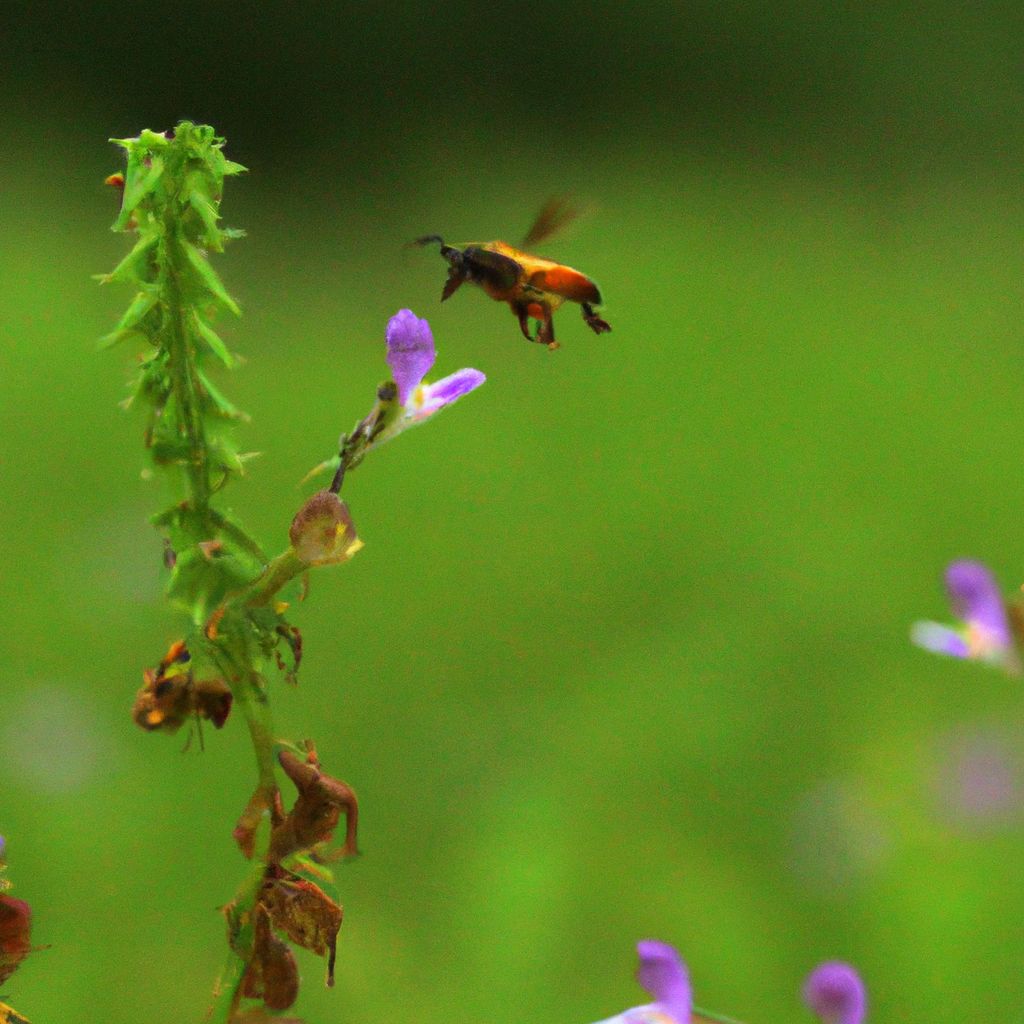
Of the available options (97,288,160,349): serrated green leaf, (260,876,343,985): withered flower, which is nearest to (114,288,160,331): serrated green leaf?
(97,288,160,349): serrated green leaf

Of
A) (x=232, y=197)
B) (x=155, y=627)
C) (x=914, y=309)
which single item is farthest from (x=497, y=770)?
(x=232, y=197)

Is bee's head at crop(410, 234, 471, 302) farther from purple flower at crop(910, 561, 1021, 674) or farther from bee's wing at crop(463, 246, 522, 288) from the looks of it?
purple flower at crop(910, 561, 1021, 674)

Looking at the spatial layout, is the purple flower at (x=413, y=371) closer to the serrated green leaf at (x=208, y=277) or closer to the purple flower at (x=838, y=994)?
the serrated green leaf at (x=208, y=277)

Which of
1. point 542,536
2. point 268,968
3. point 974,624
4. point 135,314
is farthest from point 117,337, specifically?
point 542,536

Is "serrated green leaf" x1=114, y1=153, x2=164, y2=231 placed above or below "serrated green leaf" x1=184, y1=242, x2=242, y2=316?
above

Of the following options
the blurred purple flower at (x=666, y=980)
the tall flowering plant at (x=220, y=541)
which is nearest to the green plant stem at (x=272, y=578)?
the tall flowering plant at (x=220, y=541)

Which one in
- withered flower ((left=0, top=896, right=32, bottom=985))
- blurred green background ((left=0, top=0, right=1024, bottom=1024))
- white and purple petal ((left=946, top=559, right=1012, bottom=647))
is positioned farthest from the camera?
blurred green background ((left=0, top=0, right=1024, bottom=1024))
